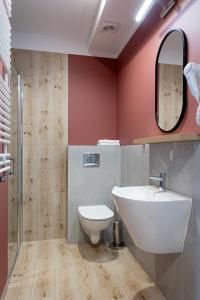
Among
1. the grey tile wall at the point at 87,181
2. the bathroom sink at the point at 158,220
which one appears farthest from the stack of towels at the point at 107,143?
the bathroom sink at the point at 158,220

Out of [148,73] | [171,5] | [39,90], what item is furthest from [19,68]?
[171,5]

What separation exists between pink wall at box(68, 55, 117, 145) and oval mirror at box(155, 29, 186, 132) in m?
1.15

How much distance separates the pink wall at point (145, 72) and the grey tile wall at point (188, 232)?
0.54ft

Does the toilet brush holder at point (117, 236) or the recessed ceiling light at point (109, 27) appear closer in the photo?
the recessed ceiling light at point (109, 27)

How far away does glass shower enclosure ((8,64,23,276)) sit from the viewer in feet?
7.80

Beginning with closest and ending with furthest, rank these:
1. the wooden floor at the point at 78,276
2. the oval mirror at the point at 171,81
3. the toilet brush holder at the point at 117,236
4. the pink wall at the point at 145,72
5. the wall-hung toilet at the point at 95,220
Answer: the pink wall at the point at 145,72 → the oval mirror at the point at 171,81 → the wooden floor at the point at 78,276 → the wall-hung toilet at the point at 95,220 → the toilet brush holder at the point at 117,236

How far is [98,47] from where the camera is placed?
2881 millimetres

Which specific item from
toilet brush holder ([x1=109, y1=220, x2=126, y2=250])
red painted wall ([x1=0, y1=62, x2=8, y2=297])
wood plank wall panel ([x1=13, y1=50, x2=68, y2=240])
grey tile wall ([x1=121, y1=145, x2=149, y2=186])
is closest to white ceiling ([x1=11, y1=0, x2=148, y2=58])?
wood plank wall panel ([x1=13, y1=50, x2=68, y2=240])

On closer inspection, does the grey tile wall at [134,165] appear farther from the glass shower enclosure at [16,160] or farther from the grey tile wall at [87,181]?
the glass shower enclosure at [16,160]

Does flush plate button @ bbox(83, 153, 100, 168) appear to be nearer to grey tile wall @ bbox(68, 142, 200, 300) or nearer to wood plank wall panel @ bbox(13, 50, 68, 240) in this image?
grey tile wall @ bbox(68, 142, 200, 300)

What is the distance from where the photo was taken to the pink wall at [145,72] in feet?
5.03

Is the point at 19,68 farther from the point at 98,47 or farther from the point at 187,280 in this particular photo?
the point at 187,280

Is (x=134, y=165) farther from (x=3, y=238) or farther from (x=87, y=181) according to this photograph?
(x=3, y=238)

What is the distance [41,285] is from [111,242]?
1.06 m
